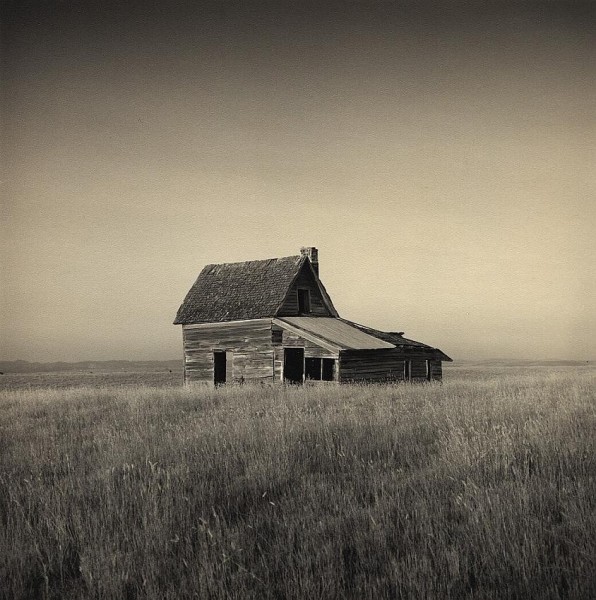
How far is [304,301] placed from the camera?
26.5 metres

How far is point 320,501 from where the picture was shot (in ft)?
16.3

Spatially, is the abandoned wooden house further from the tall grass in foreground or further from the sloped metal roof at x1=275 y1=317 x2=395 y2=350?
the tall grass in foreground

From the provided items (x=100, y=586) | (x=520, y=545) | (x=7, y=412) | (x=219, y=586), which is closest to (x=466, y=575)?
(x=520, y=545)

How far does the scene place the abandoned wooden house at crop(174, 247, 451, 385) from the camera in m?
23.7

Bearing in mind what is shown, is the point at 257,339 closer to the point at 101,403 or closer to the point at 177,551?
the point at 101,403

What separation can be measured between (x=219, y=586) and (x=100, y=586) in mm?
819

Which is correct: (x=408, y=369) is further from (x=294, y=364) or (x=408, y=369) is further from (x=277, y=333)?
(x=277, y=333)

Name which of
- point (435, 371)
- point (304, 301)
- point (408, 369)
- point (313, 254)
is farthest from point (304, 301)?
point (435, 371)

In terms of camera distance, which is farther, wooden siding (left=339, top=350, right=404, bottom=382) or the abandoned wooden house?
the abandoned wooden house

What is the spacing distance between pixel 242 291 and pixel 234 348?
2.91 meters

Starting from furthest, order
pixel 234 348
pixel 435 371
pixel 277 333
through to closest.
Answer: pixel 435 371 → pixel 234 348 → pixel 277 333

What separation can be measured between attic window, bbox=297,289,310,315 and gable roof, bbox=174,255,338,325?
903mm

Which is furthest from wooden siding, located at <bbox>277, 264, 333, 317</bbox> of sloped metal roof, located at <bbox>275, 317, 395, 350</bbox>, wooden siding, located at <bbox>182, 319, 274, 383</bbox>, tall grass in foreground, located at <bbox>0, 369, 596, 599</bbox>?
tall grass in foreground, located at <bbox>0, 369, 596, 599</bbox>

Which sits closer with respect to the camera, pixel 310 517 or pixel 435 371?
pixel 310 517
